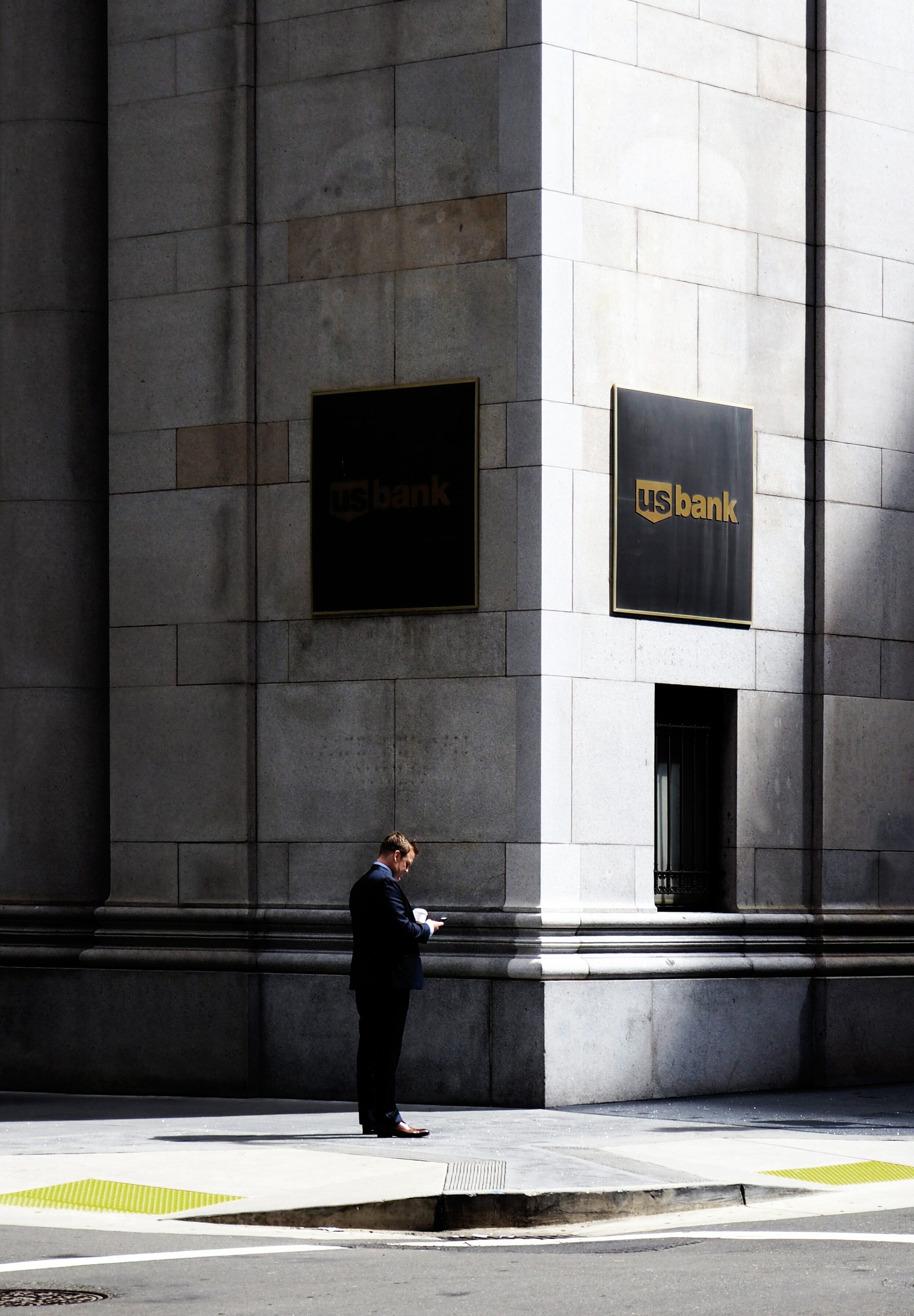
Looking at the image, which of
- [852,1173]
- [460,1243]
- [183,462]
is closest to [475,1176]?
[460,1243]

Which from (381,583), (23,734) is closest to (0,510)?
(23,734)

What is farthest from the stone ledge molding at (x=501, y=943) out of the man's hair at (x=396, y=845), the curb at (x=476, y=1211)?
the curb at (x=476, y=1211)

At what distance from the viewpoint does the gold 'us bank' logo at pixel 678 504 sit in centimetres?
1748

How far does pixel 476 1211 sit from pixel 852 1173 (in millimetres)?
2684

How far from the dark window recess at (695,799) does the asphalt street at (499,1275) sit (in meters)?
6.82

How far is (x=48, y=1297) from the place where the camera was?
9.13m

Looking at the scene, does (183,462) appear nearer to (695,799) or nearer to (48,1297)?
(695,799)

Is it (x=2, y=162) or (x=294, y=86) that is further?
(x=2, y=162)

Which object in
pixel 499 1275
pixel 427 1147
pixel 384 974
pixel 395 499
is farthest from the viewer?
pixel 395 499

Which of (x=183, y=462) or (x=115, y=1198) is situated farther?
(x=183, y=462)

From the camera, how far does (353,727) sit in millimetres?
17516

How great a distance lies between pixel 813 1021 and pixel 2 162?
970 centimetres

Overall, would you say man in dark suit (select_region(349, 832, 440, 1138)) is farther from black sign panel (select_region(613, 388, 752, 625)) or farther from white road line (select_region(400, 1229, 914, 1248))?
black sign panel (select_region(613, 388, 752, 625))

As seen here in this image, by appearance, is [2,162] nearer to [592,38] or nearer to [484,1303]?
[592,38]
